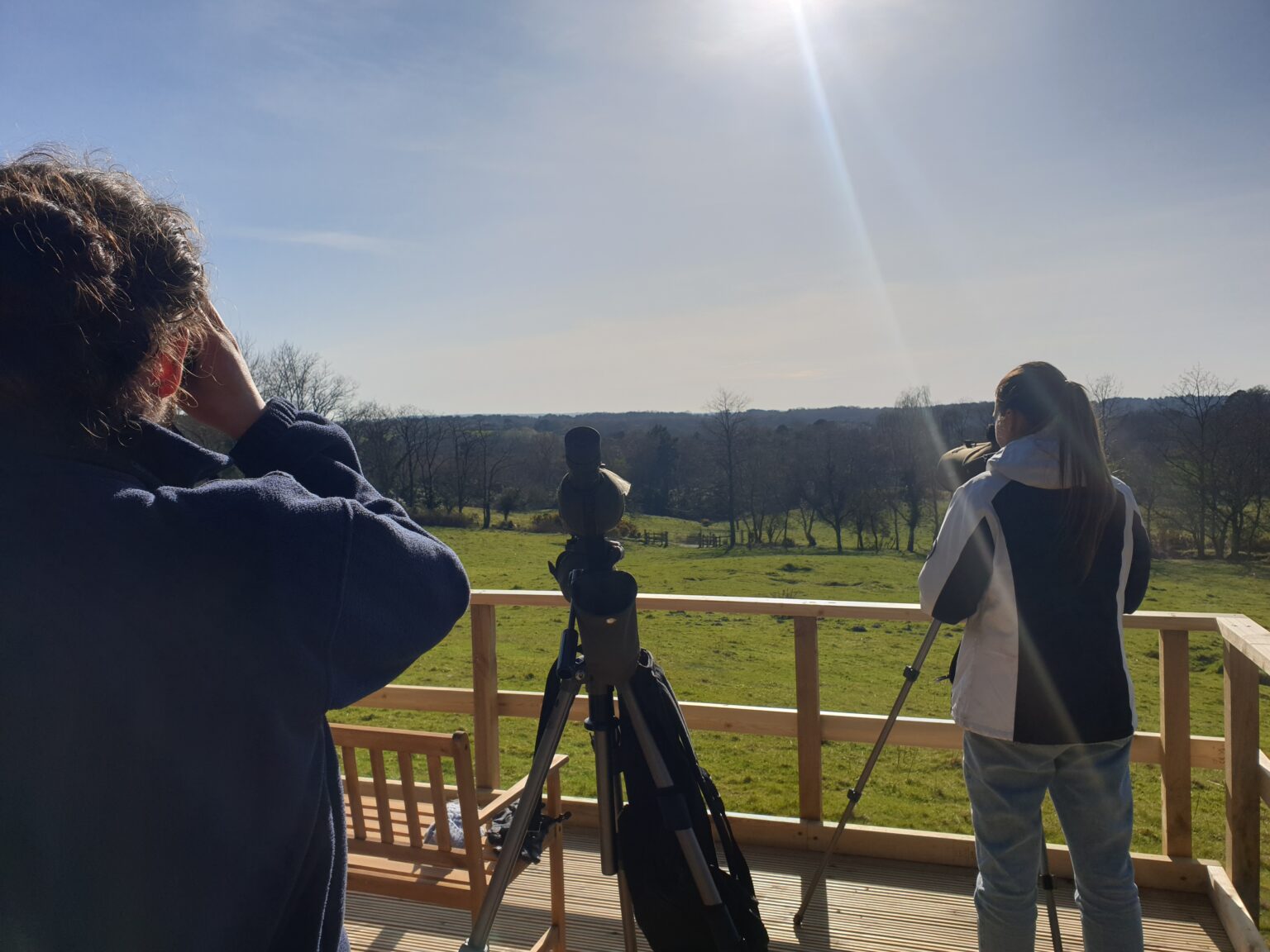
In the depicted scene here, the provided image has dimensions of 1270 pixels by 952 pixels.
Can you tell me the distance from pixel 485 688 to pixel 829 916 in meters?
1.71

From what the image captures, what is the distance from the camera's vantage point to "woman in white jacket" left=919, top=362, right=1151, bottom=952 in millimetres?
2098

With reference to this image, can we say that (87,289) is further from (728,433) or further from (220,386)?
(728,433)

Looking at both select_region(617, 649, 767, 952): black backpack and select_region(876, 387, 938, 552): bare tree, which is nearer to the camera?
select_region(617, 649, 767, 952): black backpack

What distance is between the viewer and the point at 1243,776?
2895 millimetres

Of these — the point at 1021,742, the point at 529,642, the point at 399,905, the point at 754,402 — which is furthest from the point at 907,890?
the point at 754,402

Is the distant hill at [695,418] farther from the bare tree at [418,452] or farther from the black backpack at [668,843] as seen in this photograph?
the bare tree at [418,452]

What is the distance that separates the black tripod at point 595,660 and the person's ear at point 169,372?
0.79 m

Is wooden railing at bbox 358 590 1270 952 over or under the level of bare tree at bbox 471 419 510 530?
under

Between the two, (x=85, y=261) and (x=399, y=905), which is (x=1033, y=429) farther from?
(x=399, y=905)

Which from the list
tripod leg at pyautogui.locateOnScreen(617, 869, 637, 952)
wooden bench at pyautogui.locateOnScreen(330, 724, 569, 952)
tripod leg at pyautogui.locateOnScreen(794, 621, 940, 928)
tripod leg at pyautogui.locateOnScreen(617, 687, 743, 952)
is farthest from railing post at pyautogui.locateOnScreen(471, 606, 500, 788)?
tripod leg at pyautogui.locateOnScreen(617, 687, 743, 952)

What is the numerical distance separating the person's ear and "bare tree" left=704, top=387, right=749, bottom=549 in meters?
39.4

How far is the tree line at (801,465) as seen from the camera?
2781 cm

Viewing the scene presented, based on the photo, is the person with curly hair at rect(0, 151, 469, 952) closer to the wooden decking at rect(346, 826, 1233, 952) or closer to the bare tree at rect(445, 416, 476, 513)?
the wooden decking at rect(346, 826, 1233, 952)

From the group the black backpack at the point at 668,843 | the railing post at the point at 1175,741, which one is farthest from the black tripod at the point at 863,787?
the black backpack at the point at 668,843
